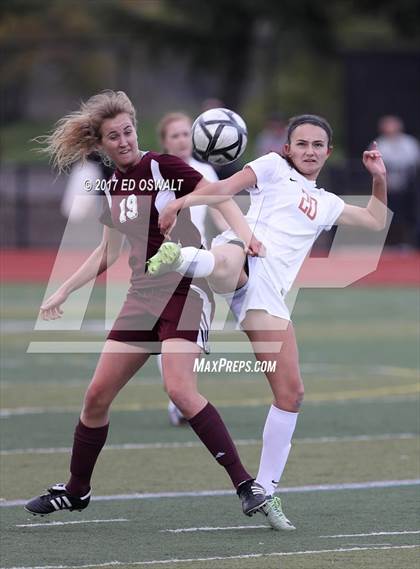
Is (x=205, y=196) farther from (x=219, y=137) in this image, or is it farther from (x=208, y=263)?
(x=219, y=137)

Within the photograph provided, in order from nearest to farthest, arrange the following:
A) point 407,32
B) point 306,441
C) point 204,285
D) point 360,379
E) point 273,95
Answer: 1. point 204,285
2. point 306,441
3. point 360,379
4. point 273,95
5. point 407,32

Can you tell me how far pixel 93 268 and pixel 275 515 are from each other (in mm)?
1446

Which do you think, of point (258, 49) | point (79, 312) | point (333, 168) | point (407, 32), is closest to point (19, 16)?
point (258, 49)

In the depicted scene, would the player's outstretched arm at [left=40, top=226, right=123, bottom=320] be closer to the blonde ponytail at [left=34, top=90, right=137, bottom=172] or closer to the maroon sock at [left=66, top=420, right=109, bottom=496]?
the blonde ponytail at [left=34, top=90, right=137, bottom=172]

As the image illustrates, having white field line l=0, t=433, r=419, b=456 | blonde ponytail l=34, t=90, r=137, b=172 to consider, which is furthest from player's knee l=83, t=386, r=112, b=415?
white field line l=0, t=433, r=419, b=456

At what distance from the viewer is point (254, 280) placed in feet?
21.4

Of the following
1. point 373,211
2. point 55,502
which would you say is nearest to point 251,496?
point 55,502

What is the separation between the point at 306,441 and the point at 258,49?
2510 cm

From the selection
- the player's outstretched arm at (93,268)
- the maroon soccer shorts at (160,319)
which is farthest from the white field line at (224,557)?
the player's outstretched arm at (93,268)

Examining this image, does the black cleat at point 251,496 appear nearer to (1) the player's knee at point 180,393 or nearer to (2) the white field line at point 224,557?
(2) the white field line at point 224,557

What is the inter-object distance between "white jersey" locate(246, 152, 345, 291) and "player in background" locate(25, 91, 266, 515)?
32cm

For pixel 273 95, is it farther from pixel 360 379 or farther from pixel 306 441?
pixel 306 441

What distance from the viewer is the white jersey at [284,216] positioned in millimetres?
6586

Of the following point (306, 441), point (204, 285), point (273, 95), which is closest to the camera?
point (204, 285)
